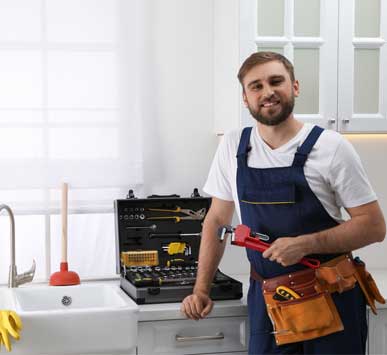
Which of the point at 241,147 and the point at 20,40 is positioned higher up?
the point at 20,40

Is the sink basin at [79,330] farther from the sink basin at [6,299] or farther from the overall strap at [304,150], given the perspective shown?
the overall strap at [304,150]

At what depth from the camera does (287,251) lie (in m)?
2.39

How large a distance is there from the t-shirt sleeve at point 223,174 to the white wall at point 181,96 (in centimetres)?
53

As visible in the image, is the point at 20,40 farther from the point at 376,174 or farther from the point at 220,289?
the point at 376,174

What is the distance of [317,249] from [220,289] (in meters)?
0.48

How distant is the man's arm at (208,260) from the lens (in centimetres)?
263

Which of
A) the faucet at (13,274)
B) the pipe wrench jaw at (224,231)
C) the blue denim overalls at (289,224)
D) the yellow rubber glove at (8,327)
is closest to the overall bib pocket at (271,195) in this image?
the blue denim overalls at (289,224)

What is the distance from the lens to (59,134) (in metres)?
3.19

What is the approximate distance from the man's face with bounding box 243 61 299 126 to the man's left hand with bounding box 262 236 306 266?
0.40m

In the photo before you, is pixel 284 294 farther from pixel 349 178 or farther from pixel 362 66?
pixel 362 66

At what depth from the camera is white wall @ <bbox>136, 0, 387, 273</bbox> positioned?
3295mm

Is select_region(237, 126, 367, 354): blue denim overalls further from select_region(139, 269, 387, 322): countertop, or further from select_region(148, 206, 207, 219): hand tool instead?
select_region(148, 206, 207, 219): hand tool

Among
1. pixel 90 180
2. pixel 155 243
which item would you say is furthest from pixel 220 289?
pixel 90 180

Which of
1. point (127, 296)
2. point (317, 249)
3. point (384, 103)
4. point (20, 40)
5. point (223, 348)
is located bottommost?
point (223, 348)
